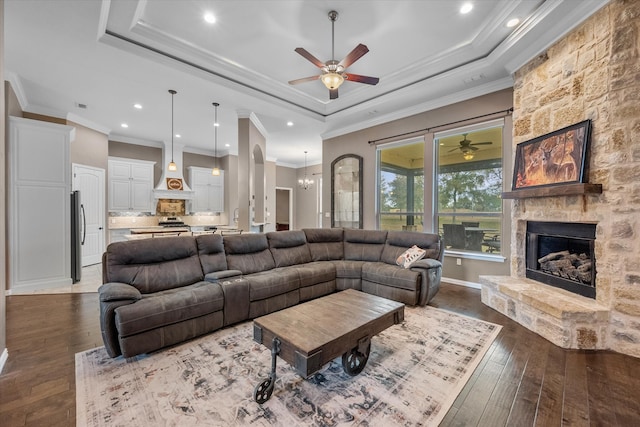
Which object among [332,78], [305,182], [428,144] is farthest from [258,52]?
[305,182]

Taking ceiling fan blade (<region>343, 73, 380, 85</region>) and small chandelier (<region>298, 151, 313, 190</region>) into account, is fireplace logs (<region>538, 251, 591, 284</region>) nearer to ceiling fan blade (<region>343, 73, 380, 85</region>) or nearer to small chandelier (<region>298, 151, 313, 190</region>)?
ceiling fan blade (<region>343, 73, 380, 85</region>)

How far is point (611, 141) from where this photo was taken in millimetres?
2531

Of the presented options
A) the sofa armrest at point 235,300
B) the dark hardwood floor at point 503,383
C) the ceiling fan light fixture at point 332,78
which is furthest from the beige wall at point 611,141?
the sofa armrest at point 235,300

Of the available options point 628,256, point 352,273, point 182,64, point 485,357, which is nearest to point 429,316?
point 485,357

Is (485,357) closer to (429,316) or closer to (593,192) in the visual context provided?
(429,316)

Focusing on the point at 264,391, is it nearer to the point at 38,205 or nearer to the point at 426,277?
the point at 426,277

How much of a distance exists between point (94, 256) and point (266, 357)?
20.4 feet

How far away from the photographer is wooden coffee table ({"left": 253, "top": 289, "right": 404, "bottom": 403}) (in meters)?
1.69

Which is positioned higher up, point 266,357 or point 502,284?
point 502,284

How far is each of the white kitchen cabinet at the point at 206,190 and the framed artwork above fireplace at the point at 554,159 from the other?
8.01 meters

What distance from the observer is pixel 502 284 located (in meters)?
3.33

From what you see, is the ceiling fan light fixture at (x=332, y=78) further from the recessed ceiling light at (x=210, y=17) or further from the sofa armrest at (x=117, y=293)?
the sofa armrest at (x=117, y=293)

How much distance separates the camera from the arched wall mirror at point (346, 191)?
20.4 ft

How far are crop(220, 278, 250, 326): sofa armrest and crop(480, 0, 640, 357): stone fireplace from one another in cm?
307
